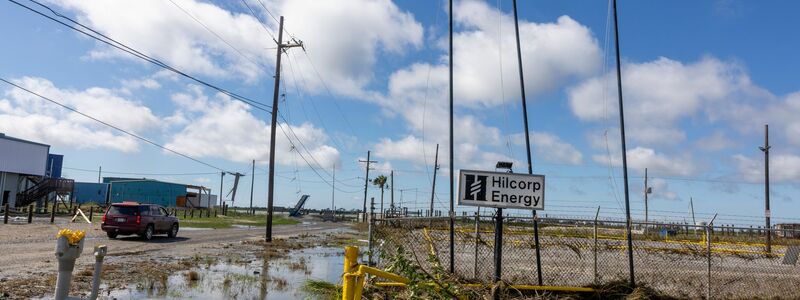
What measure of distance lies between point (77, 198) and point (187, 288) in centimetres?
8887

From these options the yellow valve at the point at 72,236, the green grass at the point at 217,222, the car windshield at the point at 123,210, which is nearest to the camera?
the yellow valve at the point at 72,236

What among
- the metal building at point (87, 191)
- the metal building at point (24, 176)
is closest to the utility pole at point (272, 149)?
the metal building at point (24, 176)

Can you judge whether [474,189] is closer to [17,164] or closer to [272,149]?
[272,149]

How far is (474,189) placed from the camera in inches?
348

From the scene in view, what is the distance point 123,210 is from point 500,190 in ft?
64.8

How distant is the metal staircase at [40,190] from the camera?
5097 cm

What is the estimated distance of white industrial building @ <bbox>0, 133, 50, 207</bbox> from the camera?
159 feet

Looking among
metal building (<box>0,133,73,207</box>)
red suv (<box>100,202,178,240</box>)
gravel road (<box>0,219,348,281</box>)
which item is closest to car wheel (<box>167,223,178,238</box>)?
gravel road (<box>0,219,348,281</box>)

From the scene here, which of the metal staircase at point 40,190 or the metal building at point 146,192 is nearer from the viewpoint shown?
the metal staircase at point 40,190

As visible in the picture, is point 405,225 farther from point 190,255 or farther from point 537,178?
point 190,255

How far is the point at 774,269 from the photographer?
17125 mm

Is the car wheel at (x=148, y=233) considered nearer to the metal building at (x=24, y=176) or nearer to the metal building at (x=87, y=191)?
the metal building at (x=24, y=176)

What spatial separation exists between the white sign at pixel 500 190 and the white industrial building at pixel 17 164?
50.1 metres

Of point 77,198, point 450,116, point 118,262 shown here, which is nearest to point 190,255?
point 118,262
